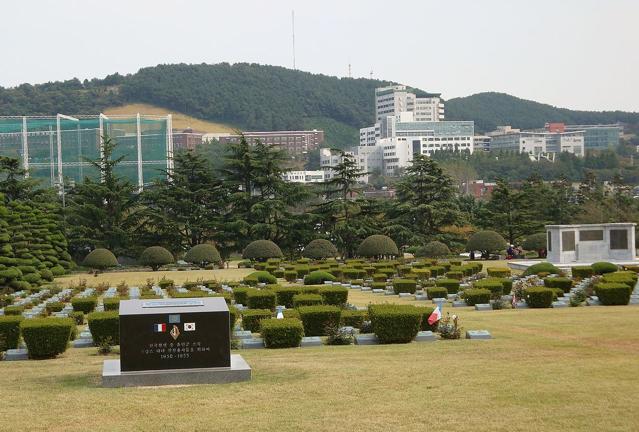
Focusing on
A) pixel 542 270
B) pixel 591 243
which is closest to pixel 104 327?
pixel 542 270

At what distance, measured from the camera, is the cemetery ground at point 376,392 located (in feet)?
30.7

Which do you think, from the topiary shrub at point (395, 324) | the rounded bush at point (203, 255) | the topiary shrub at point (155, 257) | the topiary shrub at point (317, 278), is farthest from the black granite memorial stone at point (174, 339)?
the topiary shrub at point (155, 257)

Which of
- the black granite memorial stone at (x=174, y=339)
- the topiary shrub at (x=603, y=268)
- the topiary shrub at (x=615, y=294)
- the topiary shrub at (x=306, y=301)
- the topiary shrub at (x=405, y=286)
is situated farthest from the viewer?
the topiary shrub at (x=603, y=268)

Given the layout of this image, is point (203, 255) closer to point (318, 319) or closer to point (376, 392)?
point (318, 319)

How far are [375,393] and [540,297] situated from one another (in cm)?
1275

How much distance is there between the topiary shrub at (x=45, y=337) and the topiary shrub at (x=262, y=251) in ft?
101

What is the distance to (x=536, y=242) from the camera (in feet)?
157

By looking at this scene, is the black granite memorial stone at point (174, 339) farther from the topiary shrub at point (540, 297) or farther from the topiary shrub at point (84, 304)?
the topiary shrub at point (540, 297)

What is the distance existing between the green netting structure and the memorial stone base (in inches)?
1956

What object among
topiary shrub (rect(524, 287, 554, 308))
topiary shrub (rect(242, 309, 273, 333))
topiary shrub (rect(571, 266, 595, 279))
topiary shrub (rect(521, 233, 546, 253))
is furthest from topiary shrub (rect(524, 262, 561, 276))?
topiary shrub (rect(242, 309, 273, 333))

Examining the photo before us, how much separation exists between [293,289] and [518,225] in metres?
30.7

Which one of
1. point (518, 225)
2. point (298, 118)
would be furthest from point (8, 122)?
point (298, 118)

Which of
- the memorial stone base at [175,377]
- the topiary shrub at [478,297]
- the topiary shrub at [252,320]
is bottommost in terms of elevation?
the topiary shrub at [478,297]

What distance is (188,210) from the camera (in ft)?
168
